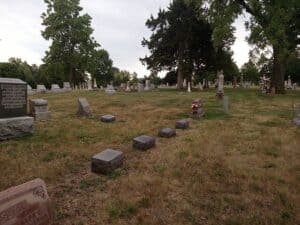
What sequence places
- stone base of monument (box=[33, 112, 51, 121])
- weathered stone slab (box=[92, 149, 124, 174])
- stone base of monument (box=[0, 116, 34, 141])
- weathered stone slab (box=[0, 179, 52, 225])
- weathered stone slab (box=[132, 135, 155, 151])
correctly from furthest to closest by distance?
stone base of monument (box=[33, 112, 51, 121])
stone base of monument (box=[0, 116, 34, 141])
weathered stone slab (box=[132, 135, 155, 151])
weathered stone slab (box=[92, 149, 124, 174])
weathered stone slab (box=[0, 179, 52, 225])

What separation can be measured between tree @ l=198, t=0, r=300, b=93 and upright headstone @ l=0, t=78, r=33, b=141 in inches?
690

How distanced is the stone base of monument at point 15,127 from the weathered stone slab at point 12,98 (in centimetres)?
27

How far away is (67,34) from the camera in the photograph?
44.9 metres

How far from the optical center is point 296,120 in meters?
11.3

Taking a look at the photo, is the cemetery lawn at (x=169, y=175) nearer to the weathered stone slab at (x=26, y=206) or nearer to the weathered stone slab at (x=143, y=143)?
the weathered stone slab at (x=143, y=143)

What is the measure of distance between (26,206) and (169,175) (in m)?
3.08

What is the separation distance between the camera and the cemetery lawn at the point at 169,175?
451 cm

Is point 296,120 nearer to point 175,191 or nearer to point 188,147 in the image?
point 188,147

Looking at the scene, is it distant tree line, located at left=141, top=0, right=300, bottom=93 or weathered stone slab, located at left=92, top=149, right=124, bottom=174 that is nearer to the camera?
weathered stone slab, located at left=92, top=149, right=124, bottom=174

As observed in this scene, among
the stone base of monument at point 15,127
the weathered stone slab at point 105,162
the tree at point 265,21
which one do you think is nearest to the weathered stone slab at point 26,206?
the weathered stone slab at point 105,162

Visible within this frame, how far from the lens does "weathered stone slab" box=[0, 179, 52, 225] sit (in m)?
3.42

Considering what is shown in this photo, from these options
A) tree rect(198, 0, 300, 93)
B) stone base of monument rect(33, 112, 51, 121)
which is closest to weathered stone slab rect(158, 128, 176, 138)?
stone base of monument rect(33, 112, 51, 121)

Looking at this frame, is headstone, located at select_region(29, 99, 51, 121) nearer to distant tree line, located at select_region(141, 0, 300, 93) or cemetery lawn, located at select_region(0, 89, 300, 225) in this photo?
cemetery lawn, located at select_region(0, 89, 300, 225)

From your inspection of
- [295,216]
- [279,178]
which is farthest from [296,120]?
[295,216]
